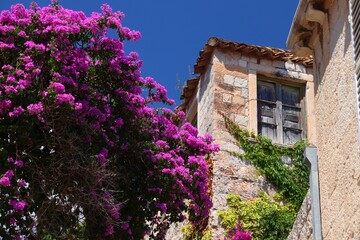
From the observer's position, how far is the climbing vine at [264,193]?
1298cm

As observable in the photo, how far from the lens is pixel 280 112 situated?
Result: 1462 cm

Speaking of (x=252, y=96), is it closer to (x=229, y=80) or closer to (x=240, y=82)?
(x=240, y=82)

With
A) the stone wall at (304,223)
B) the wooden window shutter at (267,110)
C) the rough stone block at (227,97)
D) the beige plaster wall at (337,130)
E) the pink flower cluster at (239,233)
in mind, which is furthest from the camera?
the wooden window shutter at (267,110)

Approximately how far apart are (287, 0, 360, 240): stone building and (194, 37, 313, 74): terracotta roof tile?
6.06m

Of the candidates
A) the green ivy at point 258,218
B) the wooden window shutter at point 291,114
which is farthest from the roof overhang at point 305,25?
the wooden window shutter at point 291,114

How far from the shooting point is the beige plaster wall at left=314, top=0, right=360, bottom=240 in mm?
6492

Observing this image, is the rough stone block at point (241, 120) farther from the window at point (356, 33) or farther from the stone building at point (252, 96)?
the window at point (356, 33)

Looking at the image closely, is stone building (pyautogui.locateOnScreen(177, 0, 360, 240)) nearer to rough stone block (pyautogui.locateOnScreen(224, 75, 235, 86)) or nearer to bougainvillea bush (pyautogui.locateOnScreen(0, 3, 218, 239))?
rough stone block (pyautogui.locateOnScreen(224, 75, 235, 86))

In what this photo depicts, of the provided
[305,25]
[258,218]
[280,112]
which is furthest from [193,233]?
[305,25]

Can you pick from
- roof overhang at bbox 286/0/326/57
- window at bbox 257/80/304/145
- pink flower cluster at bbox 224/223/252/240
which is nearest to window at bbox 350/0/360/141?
roof overhang at bbox 286/0/326/57

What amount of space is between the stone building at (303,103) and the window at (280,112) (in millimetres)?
19

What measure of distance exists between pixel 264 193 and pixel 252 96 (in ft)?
6.36

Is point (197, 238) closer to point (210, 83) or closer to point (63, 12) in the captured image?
point (210, 83)

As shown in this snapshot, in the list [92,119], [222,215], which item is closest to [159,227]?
[92,119]
